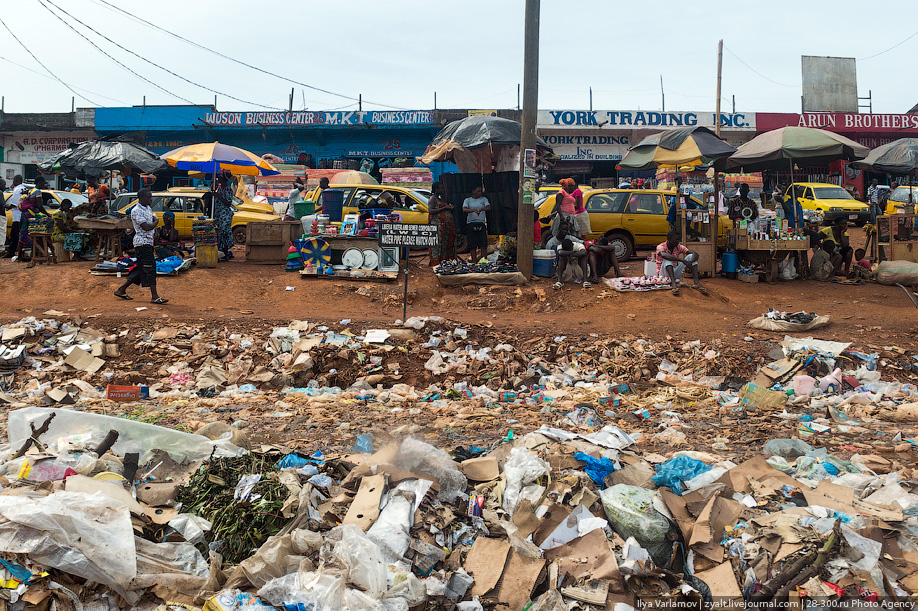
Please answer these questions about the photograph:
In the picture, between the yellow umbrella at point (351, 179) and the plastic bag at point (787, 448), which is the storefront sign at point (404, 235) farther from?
the yellow umbrella at point (351, 179)

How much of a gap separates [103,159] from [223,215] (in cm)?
279

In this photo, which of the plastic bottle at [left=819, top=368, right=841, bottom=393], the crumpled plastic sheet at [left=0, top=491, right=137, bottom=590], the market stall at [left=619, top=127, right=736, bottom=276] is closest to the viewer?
the crumpled plastic sheet at [left=0, top=491, right=137, bottom=590]

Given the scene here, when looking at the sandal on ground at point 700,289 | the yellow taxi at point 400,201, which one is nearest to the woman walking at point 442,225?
the yellow taxi at point 400,201

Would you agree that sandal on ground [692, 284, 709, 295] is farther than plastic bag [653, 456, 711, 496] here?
Yes

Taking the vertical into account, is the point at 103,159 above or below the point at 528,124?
below

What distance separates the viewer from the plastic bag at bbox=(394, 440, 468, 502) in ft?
14.3

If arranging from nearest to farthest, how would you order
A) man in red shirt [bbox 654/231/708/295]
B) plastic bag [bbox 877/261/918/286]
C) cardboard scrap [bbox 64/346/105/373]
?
cardboard scrap [bbox 64/346/105/373] → man in red shirt [bbox 654/231/708/295] → plastic bag [bbox 877/261/918/286]

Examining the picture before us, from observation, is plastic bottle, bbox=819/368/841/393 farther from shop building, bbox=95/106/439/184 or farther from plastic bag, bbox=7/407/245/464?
shop building, bbox=95/106/439/184

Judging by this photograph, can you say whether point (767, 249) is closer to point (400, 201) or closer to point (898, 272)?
point (898, 272)

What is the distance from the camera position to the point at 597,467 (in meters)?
4.62

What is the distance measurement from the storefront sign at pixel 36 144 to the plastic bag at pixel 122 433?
30.4 m

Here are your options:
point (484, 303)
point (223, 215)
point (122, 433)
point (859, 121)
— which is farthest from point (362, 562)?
point (859, 121)

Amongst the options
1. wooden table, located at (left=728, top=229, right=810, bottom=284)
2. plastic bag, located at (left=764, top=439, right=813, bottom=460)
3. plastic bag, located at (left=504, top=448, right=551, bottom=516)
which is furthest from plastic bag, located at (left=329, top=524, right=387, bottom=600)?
wooden table, located at (left=728, top=229, right=810, bottom=284)

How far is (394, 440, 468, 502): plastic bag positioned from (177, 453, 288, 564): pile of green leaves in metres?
0.78
